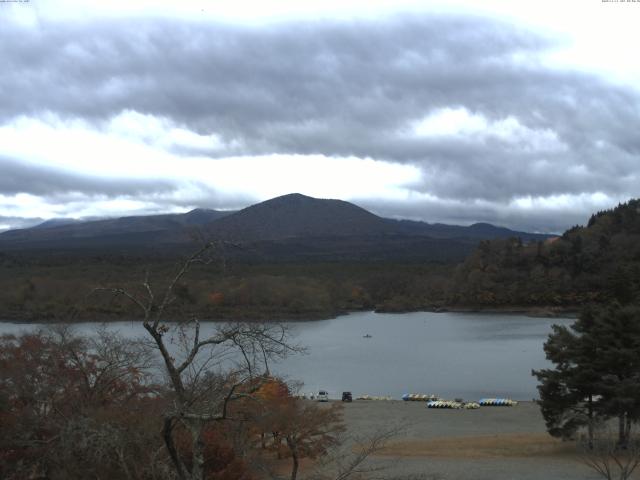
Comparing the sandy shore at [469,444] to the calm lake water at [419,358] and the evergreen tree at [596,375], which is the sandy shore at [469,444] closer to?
the evergreen tree at [596,375]

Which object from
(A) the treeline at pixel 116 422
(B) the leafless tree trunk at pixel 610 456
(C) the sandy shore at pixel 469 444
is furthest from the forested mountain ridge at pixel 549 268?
(A) the treeline at pixel 116 422

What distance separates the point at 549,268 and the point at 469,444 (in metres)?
92.3

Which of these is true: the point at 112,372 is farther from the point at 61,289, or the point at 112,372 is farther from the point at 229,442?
the point at 61,289

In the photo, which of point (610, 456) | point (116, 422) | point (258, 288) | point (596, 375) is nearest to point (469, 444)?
point (596, 375)

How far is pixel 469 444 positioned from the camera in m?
23.5

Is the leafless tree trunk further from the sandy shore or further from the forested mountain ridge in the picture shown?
the forested mountain ridge

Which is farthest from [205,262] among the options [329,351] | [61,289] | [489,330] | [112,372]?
[61,289]

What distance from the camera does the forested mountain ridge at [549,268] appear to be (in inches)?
3976

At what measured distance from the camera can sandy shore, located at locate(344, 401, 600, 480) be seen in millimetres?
18234

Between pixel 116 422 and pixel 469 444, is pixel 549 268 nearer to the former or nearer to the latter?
pixel 469 444

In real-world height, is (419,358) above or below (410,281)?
below

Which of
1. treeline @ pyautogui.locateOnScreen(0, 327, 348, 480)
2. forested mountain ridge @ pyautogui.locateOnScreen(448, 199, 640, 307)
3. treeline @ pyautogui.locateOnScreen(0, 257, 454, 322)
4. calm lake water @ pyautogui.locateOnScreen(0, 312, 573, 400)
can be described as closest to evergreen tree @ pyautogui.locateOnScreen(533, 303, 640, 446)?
treeline @ pyautogui.locateOnScreen(0, 327, 348, 480)

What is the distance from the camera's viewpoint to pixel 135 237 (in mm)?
178500

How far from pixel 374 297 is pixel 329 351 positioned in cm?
5724
